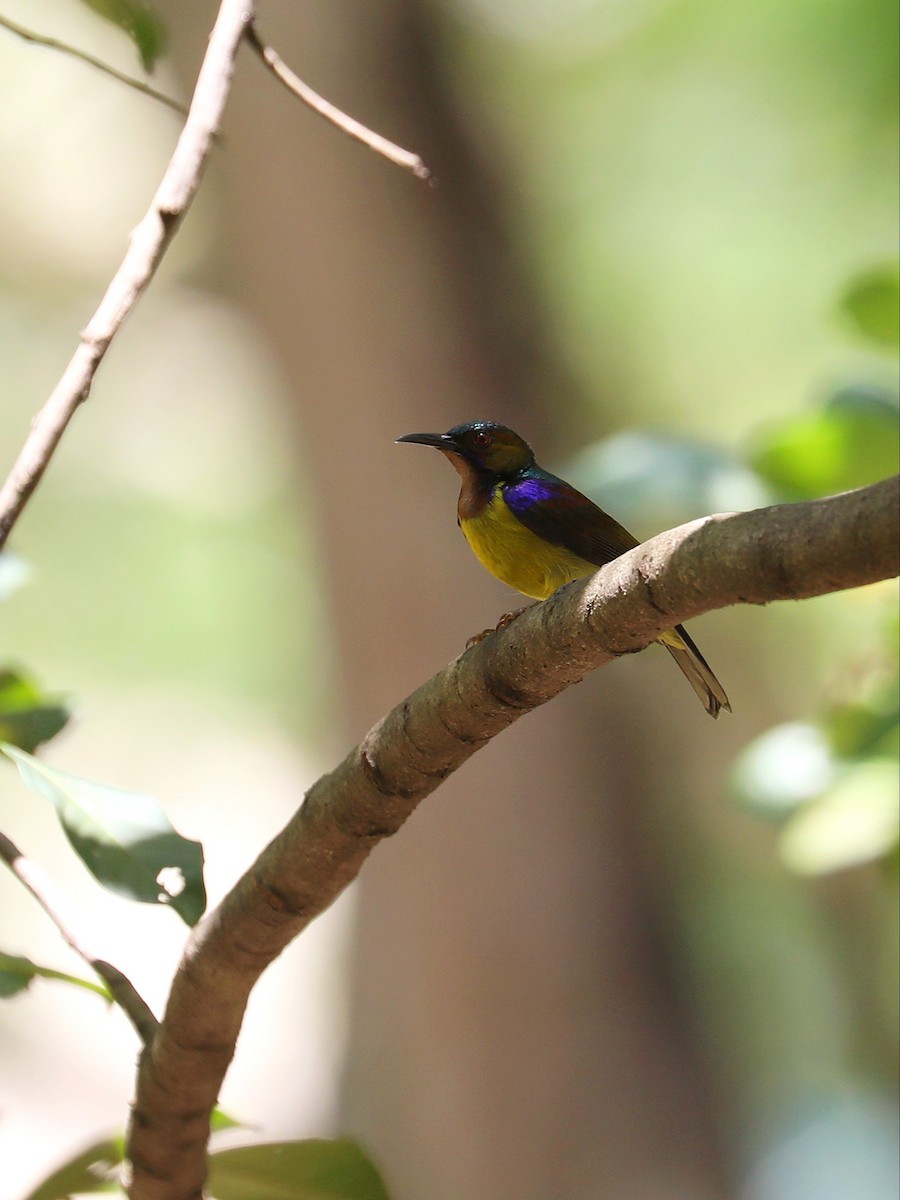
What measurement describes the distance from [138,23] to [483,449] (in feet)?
5.08

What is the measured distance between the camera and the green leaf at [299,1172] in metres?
1.85

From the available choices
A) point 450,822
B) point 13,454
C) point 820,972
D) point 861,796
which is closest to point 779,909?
point 820,972

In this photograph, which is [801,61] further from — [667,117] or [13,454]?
[13,454]

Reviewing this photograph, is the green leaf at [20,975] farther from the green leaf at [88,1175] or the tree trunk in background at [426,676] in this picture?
the tree trunk in background at [426,676]

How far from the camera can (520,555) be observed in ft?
9.84

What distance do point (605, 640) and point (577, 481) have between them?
7.22ft

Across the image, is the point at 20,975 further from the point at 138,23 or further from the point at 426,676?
the point at 426,676

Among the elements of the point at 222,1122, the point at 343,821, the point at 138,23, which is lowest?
the point at 222,1122

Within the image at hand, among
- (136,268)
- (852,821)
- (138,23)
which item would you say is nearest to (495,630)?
(136,268)

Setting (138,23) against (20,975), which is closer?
(20,975)

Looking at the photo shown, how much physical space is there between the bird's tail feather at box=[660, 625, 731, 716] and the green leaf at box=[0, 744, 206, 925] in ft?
3.86

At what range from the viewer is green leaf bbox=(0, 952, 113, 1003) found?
174 centimetres

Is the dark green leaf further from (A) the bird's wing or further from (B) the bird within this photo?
(A) the bird's wing

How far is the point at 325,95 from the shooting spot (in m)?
5.95
